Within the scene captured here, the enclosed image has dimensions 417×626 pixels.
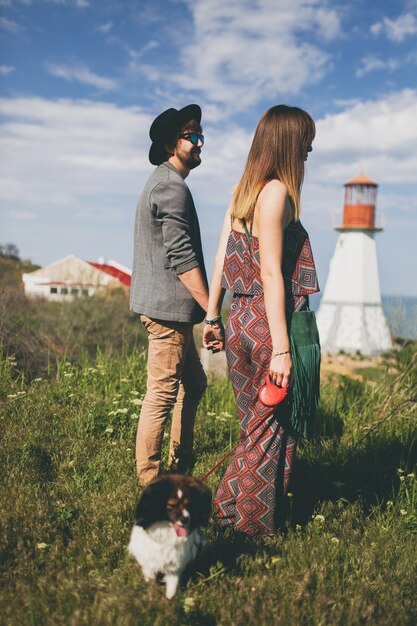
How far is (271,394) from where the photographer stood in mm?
2943

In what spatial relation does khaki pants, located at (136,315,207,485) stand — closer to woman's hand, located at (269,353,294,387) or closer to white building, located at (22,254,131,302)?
woman's hand, located at (269,353,294,387)

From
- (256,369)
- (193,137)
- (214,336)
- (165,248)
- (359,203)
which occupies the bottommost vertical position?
(256,369)

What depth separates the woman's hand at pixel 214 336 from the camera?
338cm

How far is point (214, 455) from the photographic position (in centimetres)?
417

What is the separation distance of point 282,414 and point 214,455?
1.24m

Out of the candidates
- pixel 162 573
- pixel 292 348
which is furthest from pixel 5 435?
pixel 292 348

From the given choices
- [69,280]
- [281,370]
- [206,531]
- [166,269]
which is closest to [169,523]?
[206,531]

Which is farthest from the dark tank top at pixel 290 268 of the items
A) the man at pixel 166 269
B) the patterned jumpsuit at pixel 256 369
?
the man at pixel 166 269

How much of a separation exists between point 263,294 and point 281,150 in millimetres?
765

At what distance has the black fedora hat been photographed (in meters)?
3.53

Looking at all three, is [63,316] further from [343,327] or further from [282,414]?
[343,327]

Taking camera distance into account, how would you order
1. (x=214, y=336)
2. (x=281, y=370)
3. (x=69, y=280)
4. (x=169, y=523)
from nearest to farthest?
(x=169, y=523) → (x=281, y=370) → (x=214, y=336) → (x=69, y=280)

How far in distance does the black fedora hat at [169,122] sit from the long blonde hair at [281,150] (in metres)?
0.71

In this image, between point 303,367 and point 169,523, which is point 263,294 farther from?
point 169,523
